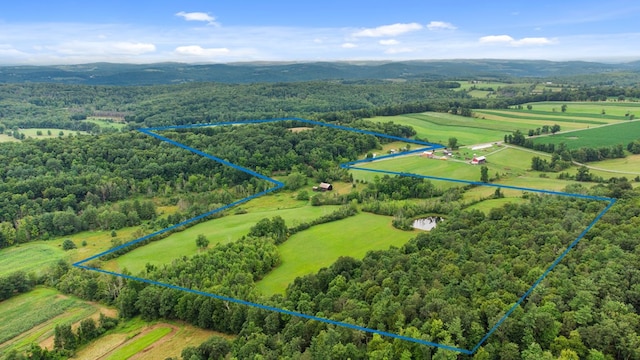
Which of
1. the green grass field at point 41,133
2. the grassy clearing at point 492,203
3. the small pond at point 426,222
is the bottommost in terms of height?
the small pond at point 426,222

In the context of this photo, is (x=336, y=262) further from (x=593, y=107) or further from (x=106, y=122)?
(x=106, y=122)

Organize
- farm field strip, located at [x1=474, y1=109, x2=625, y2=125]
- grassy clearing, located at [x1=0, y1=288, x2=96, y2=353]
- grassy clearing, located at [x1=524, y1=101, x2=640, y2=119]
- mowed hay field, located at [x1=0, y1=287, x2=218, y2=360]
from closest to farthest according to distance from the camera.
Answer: mowed hay field, located at [x1=0, y1=287, x2=218, y2=360]
grassy clearing, located at [x1=0, y1=288, x2=96, y2=353]
farm field strip, located at [x1=474, y1=109, x2=625, y2=125]
grassy clearing, located at [x1=524, y1=101, x2=640, y2=119]

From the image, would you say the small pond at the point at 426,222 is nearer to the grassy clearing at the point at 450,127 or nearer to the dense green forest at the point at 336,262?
the dense green forest at the point at 336,262

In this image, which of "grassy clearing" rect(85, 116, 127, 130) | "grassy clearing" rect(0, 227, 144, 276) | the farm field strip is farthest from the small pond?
"grassy clearing" rect(85, 116, 127, 130)

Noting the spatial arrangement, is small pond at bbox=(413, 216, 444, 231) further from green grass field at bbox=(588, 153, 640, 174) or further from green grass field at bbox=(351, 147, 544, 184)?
green grass field at bbox=(588, 153, 640, 174)

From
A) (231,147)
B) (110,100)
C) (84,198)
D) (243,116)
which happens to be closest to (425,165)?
(231,147)

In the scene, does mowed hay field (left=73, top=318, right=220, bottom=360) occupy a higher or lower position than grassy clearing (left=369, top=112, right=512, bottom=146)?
lower

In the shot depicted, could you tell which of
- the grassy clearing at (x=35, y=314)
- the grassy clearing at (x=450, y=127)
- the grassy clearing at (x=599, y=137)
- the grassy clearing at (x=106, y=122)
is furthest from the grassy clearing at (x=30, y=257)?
the grassy clearing at (x=106, y=122)
